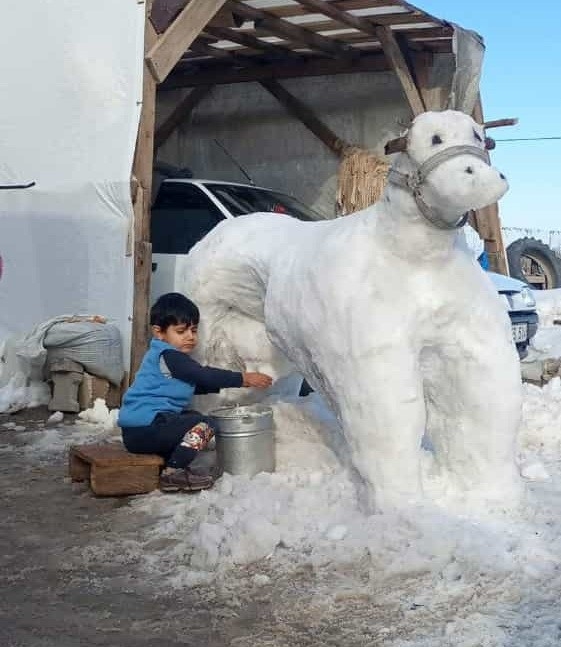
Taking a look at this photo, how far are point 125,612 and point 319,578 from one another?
63cm

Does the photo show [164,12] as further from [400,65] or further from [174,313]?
[174,313]

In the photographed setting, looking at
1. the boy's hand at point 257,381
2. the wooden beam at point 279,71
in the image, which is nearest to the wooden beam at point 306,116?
the wooden beam at point 279,71

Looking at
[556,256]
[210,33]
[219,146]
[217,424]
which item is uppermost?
[210,33]

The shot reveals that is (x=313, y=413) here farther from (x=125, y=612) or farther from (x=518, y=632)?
(x=518, y=632)

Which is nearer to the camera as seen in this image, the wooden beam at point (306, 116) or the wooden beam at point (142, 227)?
the wooden beam at point (142, 227)

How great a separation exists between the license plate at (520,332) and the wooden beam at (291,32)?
11.9 feet

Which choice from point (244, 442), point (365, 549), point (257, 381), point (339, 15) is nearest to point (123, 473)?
point (244, 442)

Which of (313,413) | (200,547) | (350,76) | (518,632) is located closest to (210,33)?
(350,76)

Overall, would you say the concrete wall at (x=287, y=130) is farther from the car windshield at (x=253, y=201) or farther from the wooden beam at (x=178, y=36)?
the wooden beam at (x=178, y=36)

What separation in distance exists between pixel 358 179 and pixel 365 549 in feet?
21.9

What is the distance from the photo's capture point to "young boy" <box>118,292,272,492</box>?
419 cm

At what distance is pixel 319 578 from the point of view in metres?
2.96

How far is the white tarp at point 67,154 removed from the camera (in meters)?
6.45

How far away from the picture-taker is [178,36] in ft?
21.3
